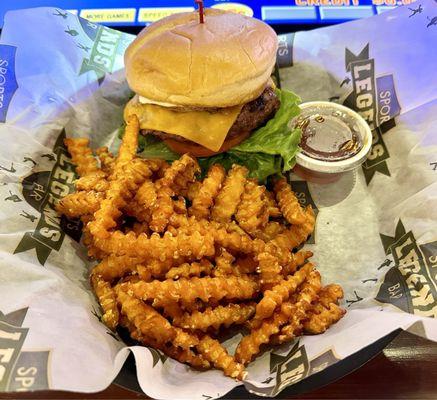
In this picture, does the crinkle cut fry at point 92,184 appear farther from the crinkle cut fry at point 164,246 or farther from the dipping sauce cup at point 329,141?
the dipping sauce cup at point 329,141

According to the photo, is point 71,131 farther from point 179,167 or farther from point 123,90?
point 179,167

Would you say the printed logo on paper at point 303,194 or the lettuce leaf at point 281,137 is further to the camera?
the printed logo on paper at point 303,194

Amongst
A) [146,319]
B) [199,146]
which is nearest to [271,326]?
[146,319]

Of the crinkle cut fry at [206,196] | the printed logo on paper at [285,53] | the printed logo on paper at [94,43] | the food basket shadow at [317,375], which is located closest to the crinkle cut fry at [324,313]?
the food basket shadow at [317,375]

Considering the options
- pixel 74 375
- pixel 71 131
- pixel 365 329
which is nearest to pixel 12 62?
pixel 71 131

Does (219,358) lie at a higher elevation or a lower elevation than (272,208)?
lower

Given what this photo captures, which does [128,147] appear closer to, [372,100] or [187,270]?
[187,270]

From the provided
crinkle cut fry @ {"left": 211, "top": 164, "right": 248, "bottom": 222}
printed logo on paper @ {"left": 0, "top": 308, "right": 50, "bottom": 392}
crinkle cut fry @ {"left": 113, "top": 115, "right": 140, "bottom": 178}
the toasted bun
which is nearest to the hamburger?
the toasted bun

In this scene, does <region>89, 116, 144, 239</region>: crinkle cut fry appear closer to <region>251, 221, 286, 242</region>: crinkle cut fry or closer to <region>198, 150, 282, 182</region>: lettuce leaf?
<region>198, 150, 282, 182</region>: lettuce leaf
